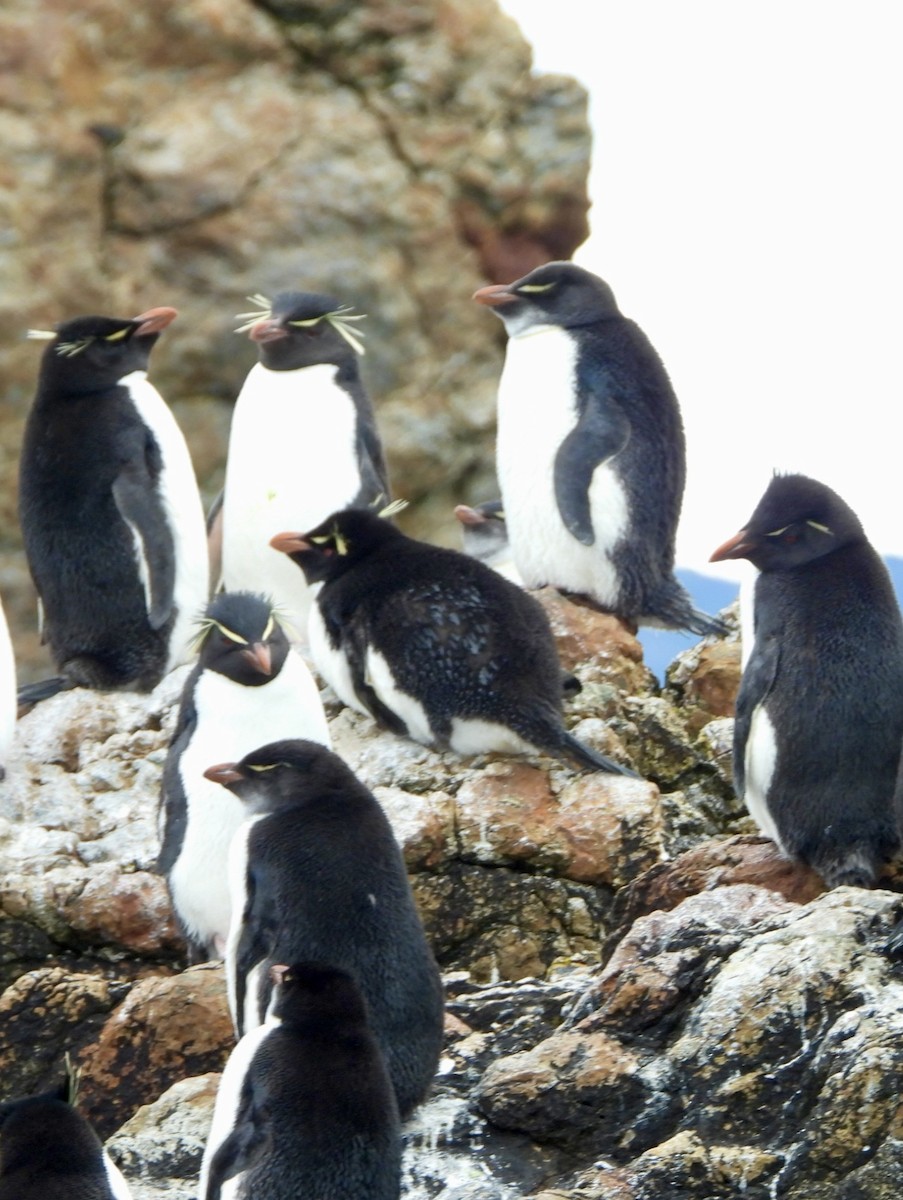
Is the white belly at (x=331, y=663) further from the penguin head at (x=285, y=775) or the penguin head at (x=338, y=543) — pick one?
the penguin head at (x=285, y=775)

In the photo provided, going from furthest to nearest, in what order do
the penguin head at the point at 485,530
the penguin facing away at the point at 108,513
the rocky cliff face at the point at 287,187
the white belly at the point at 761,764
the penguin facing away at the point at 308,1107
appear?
the rocky cliff face at the point at 287,187
the penguin head at the point at 485,530
the penguin facing away at the point at 108,513
the white belly at the point at 761,764
the penguin facing away at the point at 308,1107

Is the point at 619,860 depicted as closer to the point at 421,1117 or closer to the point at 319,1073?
the point at 421,1117

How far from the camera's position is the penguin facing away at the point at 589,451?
7.32 metres

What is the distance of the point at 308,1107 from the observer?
3973mm

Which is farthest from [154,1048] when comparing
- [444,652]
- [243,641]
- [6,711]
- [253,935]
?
[6,711]

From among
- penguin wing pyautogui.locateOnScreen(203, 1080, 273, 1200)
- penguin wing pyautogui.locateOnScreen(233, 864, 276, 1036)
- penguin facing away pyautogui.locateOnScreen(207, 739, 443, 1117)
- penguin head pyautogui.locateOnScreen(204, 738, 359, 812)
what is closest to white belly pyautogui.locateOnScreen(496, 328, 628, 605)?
penguin head pyautogui.locateOnScreen(204, 738, 359, 812)

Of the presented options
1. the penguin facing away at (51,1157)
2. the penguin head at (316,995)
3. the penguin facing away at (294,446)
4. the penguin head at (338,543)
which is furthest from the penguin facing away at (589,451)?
the penguin facing away at (51,1157)

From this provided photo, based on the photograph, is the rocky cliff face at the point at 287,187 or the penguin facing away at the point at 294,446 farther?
the rocky cliff face at the point at 287,187

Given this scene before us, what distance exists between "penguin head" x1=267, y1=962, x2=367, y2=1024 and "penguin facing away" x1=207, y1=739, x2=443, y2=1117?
0.67 feet

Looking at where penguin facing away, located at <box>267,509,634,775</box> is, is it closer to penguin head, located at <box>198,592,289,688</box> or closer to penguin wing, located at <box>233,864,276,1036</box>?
penguin head, located at <box>198,592,289,688</box>

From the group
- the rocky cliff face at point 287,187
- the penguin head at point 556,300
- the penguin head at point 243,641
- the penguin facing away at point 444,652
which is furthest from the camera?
the rocky cliff face at point 287,187

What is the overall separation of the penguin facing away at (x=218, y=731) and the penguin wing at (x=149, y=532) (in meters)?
1.17

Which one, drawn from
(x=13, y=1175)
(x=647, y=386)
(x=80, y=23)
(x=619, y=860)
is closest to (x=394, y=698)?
(x=619, y=860)

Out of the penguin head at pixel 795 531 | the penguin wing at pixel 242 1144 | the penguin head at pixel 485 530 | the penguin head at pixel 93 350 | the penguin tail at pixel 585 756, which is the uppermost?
the penguin head at pixel 93 350
